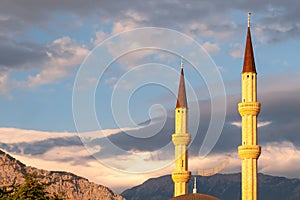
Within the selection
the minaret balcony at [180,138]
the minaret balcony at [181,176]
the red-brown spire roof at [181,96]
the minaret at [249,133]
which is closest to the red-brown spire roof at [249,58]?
the minaret at [249,133]

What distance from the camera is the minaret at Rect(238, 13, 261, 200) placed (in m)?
88.8

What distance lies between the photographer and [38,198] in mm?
45531

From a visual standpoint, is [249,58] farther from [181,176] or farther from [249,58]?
[181,176]

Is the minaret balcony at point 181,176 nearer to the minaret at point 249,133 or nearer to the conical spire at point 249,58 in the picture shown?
the minaret at point 249,133

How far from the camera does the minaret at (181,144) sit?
107394 mm

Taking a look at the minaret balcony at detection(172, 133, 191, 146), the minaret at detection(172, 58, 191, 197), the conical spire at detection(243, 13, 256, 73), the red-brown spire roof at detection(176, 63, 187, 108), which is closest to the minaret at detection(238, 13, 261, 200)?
the conical spire at detection(243, 13, 256, 73)

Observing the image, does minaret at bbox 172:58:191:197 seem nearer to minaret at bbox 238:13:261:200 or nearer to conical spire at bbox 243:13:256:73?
minaret at bbox 238:13:261:200

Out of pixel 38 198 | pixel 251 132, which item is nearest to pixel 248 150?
pixel 251 132

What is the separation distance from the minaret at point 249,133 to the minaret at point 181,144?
726 inches

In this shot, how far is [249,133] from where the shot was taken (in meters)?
89.9

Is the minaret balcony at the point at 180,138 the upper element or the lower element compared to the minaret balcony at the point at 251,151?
upper

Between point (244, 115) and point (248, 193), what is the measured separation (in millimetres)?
9841

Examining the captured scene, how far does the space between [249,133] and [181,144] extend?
22.7 meters

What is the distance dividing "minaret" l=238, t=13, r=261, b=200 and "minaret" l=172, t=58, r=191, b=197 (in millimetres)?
18445
